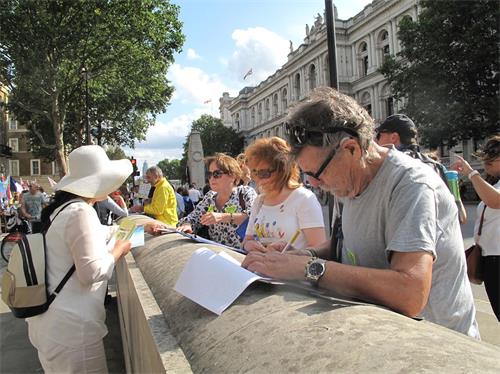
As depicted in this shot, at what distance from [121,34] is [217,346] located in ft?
87.0

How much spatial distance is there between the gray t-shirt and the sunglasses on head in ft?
0.58

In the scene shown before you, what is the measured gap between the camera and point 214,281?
149cm

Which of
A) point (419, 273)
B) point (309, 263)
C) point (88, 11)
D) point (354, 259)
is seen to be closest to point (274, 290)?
point (309, 263)

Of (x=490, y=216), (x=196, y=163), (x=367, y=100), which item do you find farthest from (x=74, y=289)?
(x=367, y=100)

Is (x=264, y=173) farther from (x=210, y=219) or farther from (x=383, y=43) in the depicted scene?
(x=383, y=43)

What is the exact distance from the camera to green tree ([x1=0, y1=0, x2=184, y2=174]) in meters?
24.2

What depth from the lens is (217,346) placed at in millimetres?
1214

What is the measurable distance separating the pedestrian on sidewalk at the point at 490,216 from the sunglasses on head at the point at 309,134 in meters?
2.19

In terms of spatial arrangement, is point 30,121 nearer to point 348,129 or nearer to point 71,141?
point 71,141

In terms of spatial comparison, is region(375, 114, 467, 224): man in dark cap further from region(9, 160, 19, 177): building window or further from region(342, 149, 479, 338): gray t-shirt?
region(9, 160, 19, 177): building window

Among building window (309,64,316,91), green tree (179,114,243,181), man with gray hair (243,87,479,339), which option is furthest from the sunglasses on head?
green tree (179,114,243,181)

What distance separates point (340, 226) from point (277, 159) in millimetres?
1313

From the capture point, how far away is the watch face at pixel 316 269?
1.41m

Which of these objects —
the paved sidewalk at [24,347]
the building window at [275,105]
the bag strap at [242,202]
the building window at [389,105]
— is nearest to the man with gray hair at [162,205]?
the paved sidewalk at [24,347]
